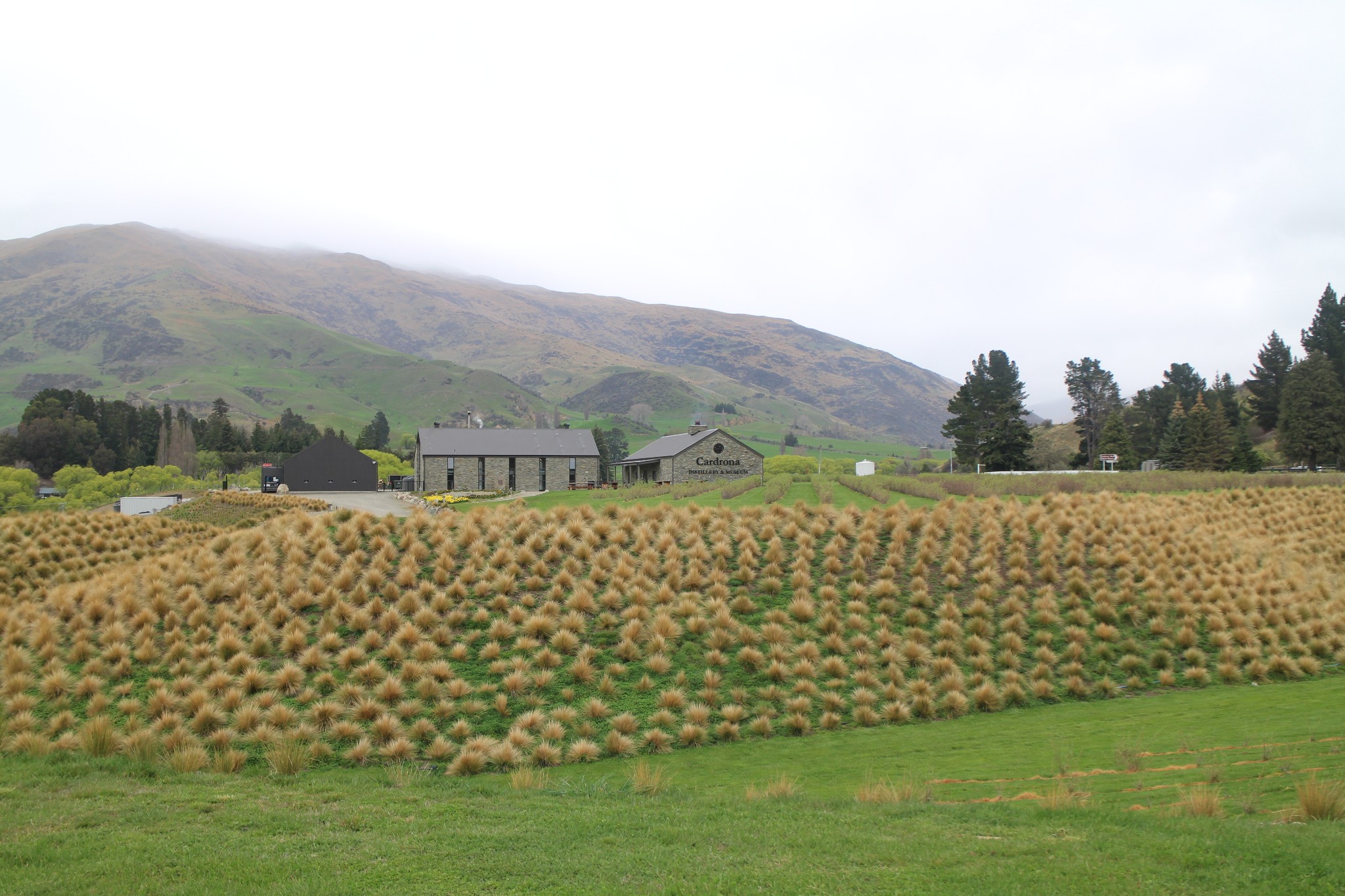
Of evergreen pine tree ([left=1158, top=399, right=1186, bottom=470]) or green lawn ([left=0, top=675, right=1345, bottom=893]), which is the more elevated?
evergreen pine tree ([left=1158, top=399, right=1186, bottom=470])

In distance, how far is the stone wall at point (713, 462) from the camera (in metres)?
60.0

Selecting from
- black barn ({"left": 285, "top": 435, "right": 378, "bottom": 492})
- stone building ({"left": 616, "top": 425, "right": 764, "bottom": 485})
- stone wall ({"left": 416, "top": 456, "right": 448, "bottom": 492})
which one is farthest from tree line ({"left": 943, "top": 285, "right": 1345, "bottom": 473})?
black barn ({"left": 285, "top": 435, "right": 378, "bottom": 492})

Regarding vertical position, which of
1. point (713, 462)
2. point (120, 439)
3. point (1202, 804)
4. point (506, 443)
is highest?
point (120, 439)

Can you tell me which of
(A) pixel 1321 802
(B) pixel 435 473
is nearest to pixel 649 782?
(A) pixel 1321 802

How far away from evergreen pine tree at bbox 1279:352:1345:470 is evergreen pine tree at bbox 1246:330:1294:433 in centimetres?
2068

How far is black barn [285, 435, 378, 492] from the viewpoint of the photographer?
7275 centimetres

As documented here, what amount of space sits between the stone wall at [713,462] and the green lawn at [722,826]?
161 ft

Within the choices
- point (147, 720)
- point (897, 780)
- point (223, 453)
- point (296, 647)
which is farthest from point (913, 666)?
point (223, 453)

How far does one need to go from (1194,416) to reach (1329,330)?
29.7m

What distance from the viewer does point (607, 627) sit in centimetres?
1384

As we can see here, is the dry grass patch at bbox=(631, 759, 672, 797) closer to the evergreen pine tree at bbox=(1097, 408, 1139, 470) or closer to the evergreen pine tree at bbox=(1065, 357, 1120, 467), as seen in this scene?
the evergreen pine tree at bbox=(1097, 408, 1139, 470)

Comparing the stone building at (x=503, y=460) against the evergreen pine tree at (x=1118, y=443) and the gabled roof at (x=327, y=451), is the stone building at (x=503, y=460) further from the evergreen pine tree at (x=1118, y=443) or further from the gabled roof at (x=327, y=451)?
the evergreen pine tree at (x=1118, y=443)

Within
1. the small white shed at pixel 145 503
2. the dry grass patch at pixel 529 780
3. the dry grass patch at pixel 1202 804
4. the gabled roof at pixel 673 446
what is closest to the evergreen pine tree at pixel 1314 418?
the gabled roof at pixel 673 446

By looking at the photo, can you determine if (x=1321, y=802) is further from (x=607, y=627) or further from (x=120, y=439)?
(x=120, y=439)
